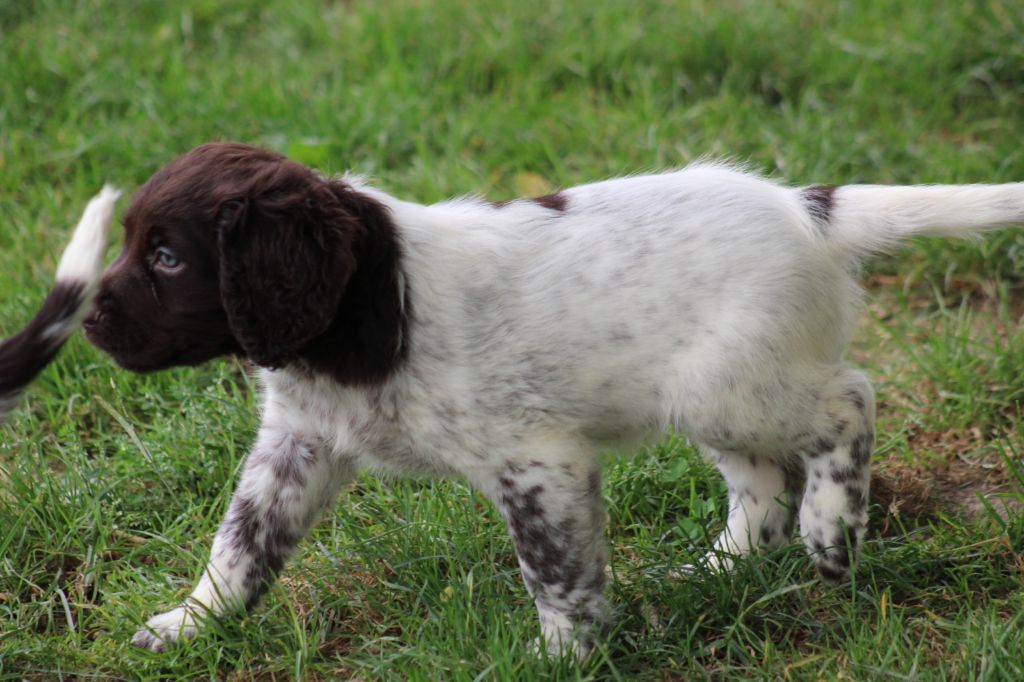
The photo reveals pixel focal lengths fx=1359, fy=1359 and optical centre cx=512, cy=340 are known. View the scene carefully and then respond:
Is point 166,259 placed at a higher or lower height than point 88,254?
lower

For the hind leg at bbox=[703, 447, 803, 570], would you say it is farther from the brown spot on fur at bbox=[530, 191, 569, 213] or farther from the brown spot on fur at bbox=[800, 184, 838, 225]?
the brown spot on fur at bbox=[530, 191, 569, 213]

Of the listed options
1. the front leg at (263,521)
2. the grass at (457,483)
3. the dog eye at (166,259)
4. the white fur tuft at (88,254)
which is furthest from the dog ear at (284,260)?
the grass at (457,483)

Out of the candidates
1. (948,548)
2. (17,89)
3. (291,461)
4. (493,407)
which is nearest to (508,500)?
(493,407)

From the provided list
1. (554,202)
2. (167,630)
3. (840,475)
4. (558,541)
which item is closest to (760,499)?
(840,475)

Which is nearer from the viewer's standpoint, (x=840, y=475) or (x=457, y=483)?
(x=840, y=475)

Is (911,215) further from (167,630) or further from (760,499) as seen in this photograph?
(167,630)

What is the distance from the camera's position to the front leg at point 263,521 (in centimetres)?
366

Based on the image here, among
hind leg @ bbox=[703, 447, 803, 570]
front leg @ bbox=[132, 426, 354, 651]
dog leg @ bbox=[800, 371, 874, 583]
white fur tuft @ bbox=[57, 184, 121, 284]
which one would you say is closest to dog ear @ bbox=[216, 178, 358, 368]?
white fur tuft @ bbox=[57, 184, 121, 284]

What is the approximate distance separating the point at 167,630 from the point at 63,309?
98cm

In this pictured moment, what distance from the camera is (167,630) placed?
362 cm

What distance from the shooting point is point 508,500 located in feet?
11.2

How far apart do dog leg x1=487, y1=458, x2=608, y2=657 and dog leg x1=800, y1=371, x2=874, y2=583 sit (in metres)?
0.64

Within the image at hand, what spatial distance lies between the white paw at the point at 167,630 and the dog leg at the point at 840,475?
1678 millimetres

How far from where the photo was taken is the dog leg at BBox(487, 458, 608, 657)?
3371 millimetres
